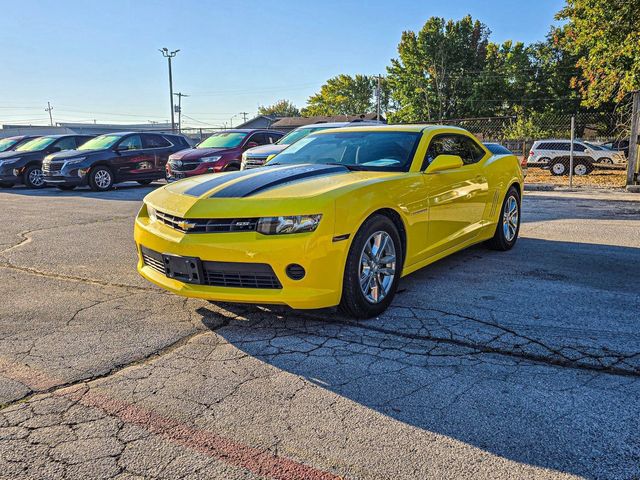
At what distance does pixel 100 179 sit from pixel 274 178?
11.6 meters

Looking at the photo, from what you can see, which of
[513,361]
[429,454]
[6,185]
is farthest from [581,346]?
[6,185]

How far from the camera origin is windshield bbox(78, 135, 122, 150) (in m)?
14.9

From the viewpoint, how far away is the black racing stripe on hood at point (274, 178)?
12.9 feet

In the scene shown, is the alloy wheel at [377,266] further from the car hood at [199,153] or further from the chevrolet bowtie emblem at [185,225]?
the car hood at [199,153]

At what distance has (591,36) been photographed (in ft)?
63.7

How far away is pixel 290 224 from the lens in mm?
3582

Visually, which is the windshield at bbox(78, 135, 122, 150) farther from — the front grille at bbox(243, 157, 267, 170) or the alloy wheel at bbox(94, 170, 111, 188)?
the front grille at bbox(243, 157, 267, 170)

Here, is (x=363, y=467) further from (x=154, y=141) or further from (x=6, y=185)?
(x=6, y=185)

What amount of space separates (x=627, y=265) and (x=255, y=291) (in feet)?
13.6

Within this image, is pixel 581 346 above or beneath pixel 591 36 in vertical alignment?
beneath

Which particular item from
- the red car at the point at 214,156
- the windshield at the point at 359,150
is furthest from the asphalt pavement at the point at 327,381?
the red car at the point at 214,156

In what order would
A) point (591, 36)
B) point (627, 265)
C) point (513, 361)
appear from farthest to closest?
point (591, 36), point (627, 265), point (513, 361)

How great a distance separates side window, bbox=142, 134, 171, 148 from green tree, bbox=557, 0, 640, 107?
14.6m

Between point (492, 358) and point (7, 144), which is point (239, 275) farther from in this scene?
point (7, 144)
